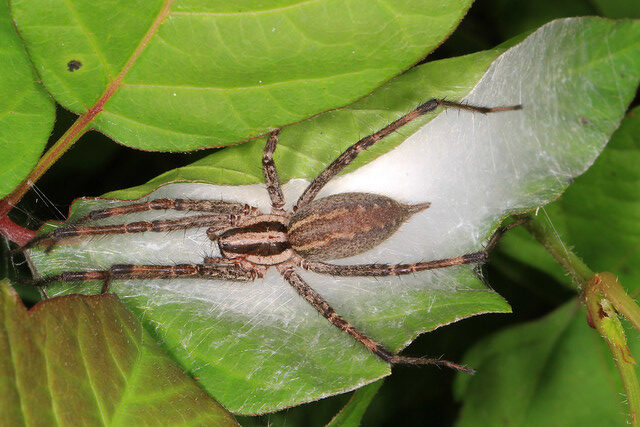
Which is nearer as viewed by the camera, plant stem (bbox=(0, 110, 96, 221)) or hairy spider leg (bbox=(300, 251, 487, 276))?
plant stem (bbox=(0, 110, 96, 221))

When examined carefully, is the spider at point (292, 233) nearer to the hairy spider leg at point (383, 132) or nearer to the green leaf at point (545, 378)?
the hairy spider leg at point (383, 132)

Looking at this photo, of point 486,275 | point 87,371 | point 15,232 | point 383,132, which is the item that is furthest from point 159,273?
point 486,275

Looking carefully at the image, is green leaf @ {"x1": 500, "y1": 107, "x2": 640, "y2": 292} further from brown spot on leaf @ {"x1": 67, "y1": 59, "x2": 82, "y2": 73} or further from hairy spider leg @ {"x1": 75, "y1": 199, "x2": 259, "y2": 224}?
brown spot on leaf @ {"x1": 67, "y1": 59, "x2": 82, "y2": 73}

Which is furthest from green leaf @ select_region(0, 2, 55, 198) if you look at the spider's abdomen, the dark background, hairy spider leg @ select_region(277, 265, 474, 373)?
hairy spider leg @ select_region(277, 265, 474, 373)

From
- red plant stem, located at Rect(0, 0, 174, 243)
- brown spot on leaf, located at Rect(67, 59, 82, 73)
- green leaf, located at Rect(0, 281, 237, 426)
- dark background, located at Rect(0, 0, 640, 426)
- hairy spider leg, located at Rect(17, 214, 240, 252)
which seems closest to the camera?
green leaf, located at Rect(0, 281, 237, 426)

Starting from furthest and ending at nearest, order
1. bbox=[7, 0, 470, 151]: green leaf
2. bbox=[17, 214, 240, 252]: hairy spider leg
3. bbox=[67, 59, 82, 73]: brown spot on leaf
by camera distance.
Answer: bbox=[17, 214, 240, 252]: hairy spider leg < bbox=[67, 59, 82, 73]: brown spot on leaf < bbox=[7, 0, 470, 151]: green leaf

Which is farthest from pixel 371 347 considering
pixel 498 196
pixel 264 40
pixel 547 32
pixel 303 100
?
pixel 547 32

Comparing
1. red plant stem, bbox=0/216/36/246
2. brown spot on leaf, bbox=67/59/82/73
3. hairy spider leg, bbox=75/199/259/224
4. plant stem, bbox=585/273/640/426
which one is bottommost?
plant stem, bbox=585/273/640/426

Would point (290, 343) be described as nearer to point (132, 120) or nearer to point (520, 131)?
point (132, 120)

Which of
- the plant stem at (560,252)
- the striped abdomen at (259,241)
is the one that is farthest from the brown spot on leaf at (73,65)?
the plant stem at (560,252)
